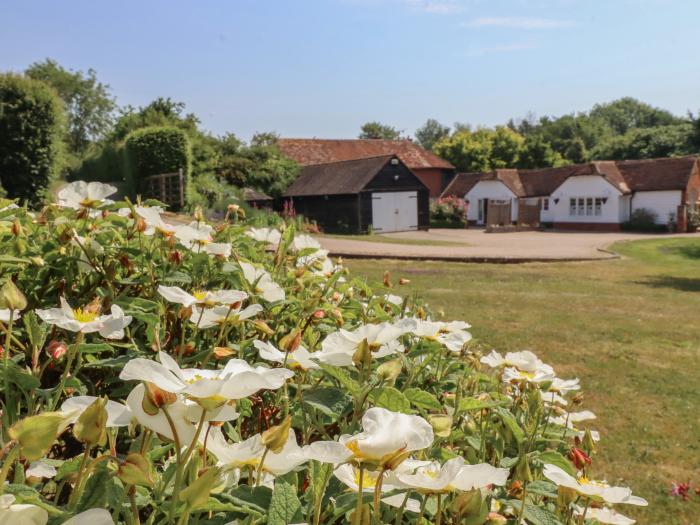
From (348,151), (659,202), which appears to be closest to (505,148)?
(348,151)

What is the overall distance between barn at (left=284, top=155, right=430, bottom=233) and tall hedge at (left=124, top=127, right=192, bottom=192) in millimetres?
9306

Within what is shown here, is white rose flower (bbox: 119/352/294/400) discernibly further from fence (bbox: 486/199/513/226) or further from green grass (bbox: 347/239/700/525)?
fence (bbox: 486/199/513/226)

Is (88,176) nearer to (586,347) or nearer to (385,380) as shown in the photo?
(586,347)

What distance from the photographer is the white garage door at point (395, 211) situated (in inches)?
1109

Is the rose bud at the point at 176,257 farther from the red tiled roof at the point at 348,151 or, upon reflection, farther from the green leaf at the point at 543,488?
the red tiled roof at the point at 348,151

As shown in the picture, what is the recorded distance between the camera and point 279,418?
1198 mm

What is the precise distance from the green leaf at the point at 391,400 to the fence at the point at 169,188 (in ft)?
60.7

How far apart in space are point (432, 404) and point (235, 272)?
24.4 inches

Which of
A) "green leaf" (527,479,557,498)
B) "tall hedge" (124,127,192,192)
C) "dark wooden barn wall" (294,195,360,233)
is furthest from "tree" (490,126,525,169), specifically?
"green leaf" (527,479,557,498)

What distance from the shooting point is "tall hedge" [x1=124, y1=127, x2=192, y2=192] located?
19859mm

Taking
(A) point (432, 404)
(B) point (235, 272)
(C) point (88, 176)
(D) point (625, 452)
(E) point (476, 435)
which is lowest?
(D) point (625, 452)

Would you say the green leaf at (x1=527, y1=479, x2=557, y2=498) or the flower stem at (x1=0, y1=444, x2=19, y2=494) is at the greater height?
the flower stem at (x1=0, y1=444, x2=19, y2=494)

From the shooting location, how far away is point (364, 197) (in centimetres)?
2789

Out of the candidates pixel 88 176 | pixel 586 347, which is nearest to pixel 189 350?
pixel 586 347
